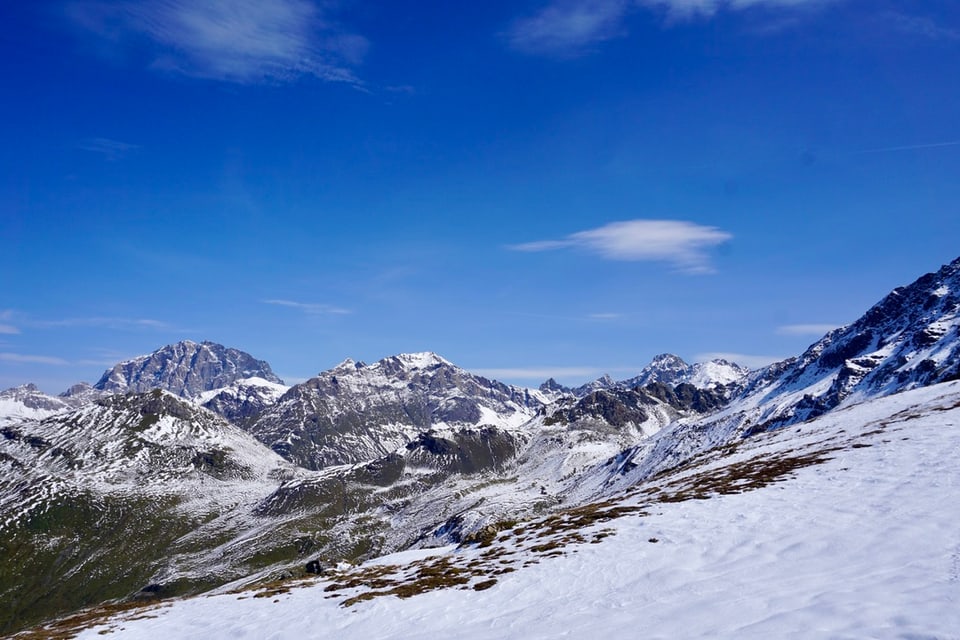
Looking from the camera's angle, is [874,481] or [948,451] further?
[948,451]

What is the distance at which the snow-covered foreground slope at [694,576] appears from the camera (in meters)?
18.5

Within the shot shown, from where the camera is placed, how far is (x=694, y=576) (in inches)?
962

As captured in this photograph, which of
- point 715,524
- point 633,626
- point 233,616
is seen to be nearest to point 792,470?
point 715,524

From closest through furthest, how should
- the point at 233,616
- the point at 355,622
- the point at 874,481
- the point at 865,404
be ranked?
the point at 355,622 < the point at 233,616 < the point at 874,481 < the point at 865,404

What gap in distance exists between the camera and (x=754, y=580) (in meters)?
22.5

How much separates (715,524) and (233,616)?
88.0ft

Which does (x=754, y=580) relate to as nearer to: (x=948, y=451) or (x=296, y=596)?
(x=296, y=596)

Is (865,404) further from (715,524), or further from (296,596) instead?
(296,596)

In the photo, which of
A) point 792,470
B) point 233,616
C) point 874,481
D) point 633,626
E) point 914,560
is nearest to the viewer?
point 633,626

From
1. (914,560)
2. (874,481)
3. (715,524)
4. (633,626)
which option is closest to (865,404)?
(874,481)

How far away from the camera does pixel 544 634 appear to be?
2077 cm

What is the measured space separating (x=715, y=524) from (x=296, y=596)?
2395cm

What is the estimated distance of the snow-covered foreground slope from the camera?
18.5 meters

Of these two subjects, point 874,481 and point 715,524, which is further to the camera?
point 874,481
